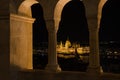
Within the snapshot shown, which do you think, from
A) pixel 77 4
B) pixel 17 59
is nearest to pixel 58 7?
pixel 17 59

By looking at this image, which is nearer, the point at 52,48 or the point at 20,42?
the point at 52,48

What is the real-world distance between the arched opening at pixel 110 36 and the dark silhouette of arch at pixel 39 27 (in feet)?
17.7

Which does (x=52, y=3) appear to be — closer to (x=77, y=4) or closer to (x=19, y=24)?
(x=19, y=24)

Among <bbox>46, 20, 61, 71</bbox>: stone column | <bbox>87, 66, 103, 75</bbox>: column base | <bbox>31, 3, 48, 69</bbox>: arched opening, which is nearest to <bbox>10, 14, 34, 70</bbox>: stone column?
<bbox>46, 20, 61, 71</bbox>: stone column

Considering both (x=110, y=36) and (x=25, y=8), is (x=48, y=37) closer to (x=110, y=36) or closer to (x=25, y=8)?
(x=25, y=8)

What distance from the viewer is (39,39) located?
22.4 m

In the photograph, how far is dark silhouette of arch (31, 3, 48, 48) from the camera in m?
18.1

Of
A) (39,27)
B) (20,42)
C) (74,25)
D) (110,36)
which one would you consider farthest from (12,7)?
(110,36)

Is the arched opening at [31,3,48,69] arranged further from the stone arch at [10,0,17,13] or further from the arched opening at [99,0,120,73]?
the stone arch at [10,0,17,13]

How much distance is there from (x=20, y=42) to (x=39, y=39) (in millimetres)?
13326

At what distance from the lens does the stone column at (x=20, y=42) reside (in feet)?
28.4

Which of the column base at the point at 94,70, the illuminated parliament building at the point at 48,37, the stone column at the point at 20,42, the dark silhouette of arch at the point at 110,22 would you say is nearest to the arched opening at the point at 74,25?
the dark silhouette of arch at the point at 110,22

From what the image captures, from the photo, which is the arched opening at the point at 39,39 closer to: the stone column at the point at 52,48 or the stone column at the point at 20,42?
the stone column at the point at 20,42

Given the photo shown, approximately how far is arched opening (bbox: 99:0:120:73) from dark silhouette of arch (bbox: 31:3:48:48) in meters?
5.41
